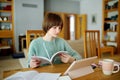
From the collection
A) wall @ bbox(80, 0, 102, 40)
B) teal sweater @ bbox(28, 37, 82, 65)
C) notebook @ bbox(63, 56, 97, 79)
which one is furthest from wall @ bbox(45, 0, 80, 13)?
notebook @ bbox(63, 56, 97, 79)

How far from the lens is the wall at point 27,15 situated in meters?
5.62

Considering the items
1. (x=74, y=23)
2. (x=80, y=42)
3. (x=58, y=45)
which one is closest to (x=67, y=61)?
(x=58, y=45)

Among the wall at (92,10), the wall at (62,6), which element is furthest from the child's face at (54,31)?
the wall at (62,6)

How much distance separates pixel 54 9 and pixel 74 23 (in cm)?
140

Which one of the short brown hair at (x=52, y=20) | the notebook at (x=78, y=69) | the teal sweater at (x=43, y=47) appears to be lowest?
the notebook at (x=78, y=69)

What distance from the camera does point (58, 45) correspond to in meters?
1.39

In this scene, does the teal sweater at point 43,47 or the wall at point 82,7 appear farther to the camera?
the wall at point 82,7

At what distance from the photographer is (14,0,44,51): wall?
5.62 m

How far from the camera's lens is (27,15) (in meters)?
5.82

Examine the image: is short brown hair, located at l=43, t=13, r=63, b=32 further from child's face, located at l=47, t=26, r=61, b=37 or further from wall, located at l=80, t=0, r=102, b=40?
wall, located at l=80, t=0, r=102, b=40

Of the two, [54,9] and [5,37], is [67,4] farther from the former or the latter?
[5,37]

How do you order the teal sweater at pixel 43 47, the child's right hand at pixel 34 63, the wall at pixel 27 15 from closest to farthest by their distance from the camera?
the child's right hand at pixel 34 63
the teal sweater at pixel 43 47
the wall at pixel 27 15

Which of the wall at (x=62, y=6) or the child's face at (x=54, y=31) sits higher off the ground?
the wall at (x=62, y=6)

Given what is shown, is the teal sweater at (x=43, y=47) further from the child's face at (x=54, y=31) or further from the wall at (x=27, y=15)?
the wall at (x=27, y=15)
